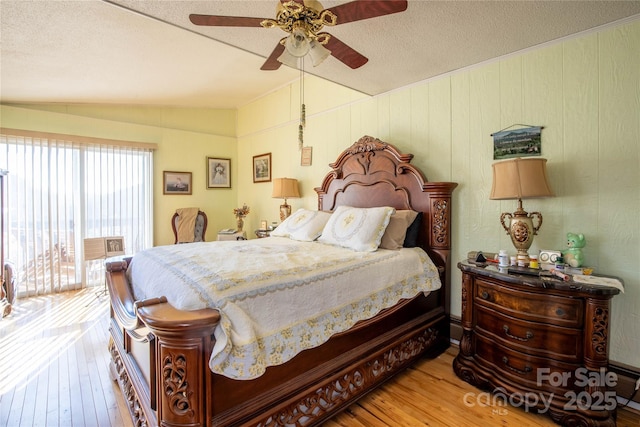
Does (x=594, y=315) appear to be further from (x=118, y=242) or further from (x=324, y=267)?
(x=118, y=242)

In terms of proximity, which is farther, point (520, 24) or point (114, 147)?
point (114, 147)

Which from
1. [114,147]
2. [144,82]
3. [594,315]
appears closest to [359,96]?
[144,82]

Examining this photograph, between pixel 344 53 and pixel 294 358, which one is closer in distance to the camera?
pixel 294 358

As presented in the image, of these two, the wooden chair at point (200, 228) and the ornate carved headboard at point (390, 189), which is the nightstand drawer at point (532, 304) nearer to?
the ornate carved headboard at point (390, 189)

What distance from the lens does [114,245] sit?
410 cm

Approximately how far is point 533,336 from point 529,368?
0.20 metres

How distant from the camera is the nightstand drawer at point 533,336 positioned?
172cm

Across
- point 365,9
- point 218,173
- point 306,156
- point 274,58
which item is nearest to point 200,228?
point 218,173

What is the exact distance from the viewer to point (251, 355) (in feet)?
4.23

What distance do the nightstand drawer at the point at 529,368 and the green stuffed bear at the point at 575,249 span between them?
25.8 inches

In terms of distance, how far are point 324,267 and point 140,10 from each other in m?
1.87

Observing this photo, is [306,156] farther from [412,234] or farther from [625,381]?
[625,381]

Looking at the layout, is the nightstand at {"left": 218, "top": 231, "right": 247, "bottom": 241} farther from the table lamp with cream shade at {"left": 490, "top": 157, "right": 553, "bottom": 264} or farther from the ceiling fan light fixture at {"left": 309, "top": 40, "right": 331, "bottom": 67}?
the table lamp with cream shade at {"left": 490, "top": 157, "right": 553, "bottom": 264}

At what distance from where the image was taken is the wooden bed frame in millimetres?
1222
